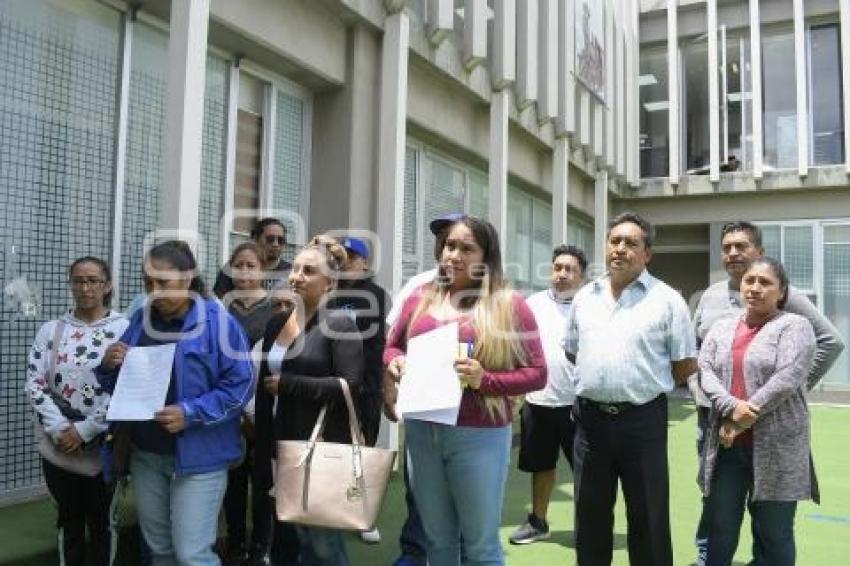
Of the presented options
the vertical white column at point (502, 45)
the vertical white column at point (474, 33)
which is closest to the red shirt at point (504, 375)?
the vertical white column at point (474, 33)

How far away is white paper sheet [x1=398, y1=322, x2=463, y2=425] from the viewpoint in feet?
8.69

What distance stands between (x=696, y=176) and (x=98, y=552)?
13.9m

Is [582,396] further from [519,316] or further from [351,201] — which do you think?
[351,201]

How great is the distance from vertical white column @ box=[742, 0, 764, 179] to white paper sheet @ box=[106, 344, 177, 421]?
536 inches

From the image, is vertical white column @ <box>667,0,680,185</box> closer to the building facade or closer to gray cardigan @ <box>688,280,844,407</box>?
the building facade

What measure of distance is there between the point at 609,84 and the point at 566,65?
272 centimetres

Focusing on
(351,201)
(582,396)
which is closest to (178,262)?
(582,396)

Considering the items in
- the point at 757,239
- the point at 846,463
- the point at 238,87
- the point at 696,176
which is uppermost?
the point at 696,176

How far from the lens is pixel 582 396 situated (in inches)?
131

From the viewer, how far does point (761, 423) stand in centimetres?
329

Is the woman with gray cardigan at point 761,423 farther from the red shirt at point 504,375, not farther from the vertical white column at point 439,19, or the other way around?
the vertical white column at point 439,19

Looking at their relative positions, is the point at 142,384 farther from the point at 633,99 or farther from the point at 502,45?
the point at 633,99

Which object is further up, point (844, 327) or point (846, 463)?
point (844, 327)

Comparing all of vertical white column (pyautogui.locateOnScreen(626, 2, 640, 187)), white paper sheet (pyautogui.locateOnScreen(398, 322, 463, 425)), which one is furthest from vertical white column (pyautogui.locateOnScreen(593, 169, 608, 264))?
white paper sheet (pyautogui.locateOnScreen(398, 322, 463, 425))
